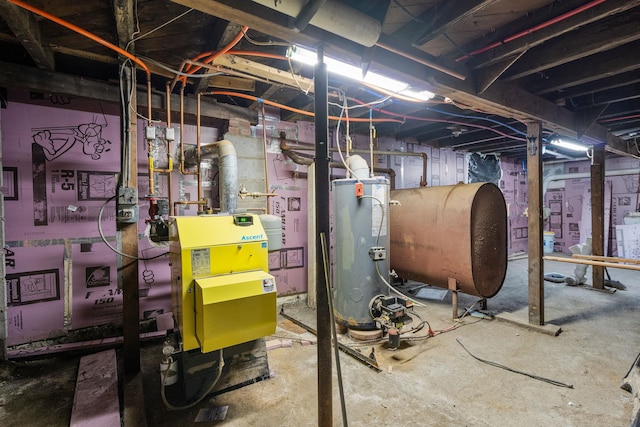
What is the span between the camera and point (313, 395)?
2.14 m

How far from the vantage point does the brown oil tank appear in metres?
3.29

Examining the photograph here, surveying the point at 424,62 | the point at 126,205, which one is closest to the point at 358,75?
the point at 424,62

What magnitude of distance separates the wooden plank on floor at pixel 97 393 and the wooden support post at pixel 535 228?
378 cm

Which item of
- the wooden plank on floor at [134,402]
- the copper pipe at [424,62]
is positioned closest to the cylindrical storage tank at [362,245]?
the copper pipe at [424,62]

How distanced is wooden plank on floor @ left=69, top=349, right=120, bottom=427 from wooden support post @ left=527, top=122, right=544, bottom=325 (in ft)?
12.4

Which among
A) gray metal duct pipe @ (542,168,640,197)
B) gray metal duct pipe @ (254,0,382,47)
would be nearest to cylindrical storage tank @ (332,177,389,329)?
gray metal duct pipe @ (254,0,382,47)

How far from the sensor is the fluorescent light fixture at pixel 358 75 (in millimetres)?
1887

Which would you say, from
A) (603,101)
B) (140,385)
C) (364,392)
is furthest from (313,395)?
(603,101)

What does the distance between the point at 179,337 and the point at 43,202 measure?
1915mm

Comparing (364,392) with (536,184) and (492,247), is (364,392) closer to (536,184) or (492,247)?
(492,247)

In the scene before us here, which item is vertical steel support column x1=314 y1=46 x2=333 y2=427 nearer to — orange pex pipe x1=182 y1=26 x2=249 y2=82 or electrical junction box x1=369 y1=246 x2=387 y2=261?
orange pex pipe x1=182 y1=26 x2=249 y2=82

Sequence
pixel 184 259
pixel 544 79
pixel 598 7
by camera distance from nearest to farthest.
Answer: pixel 598 7 < pixel 184 259 < pixel 544 79

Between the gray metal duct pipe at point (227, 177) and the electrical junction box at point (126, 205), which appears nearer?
the electrical junction box at point (126, 205)

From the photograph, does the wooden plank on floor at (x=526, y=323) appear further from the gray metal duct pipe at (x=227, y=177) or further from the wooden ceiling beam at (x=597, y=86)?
the gray metal duct pipe at (x=227, y=177)
